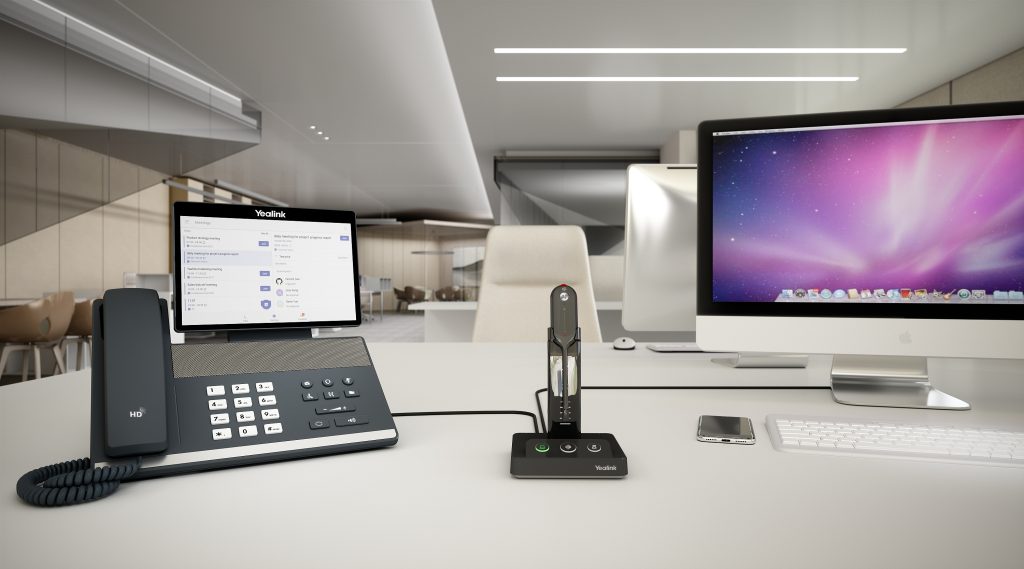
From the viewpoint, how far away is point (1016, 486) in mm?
547

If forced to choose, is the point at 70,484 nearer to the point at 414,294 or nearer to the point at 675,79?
the point at 675,79

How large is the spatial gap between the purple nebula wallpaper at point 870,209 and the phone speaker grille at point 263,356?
0.71 m

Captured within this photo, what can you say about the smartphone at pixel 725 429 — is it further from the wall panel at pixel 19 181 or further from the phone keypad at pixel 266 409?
the wall panel at pixel 19 181

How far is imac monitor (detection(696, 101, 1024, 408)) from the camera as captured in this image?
2.82 feet

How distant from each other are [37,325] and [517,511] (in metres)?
5.26

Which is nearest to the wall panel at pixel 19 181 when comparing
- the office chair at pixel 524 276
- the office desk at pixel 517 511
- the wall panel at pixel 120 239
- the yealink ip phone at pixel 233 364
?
the wall panel at pixel 120 239

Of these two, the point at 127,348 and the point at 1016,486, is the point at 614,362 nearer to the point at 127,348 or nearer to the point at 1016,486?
the point at 1016,486

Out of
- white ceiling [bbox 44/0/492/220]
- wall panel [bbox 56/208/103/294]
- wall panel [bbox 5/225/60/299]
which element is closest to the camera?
white ceiling [bbox 44/0/492/220]

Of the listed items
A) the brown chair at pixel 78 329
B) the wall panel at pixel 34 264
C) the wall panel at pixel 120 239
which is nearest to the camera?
the brown chair at pixel 78 329

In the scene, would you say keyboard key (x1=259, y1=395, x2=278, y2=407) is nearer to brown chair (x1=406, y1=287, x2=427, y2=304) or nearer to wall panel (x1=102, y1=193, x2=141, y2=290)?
wall panel (x1=102, y1=193, x2=141, y2=290)

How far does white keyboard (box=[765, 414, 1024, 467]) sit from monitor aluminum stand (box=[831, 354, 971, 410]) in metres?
0.19

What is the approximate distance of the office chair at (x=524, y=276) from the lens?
210cm

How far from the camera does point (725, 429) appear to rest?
0.72 metres

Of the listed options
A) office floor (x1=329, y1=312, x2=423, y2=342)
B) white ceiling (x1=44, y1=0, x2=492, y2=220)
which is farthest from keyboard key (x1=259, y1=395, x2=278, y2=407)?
office floor (x1=329, y1=312, x2=423, y2=342)
